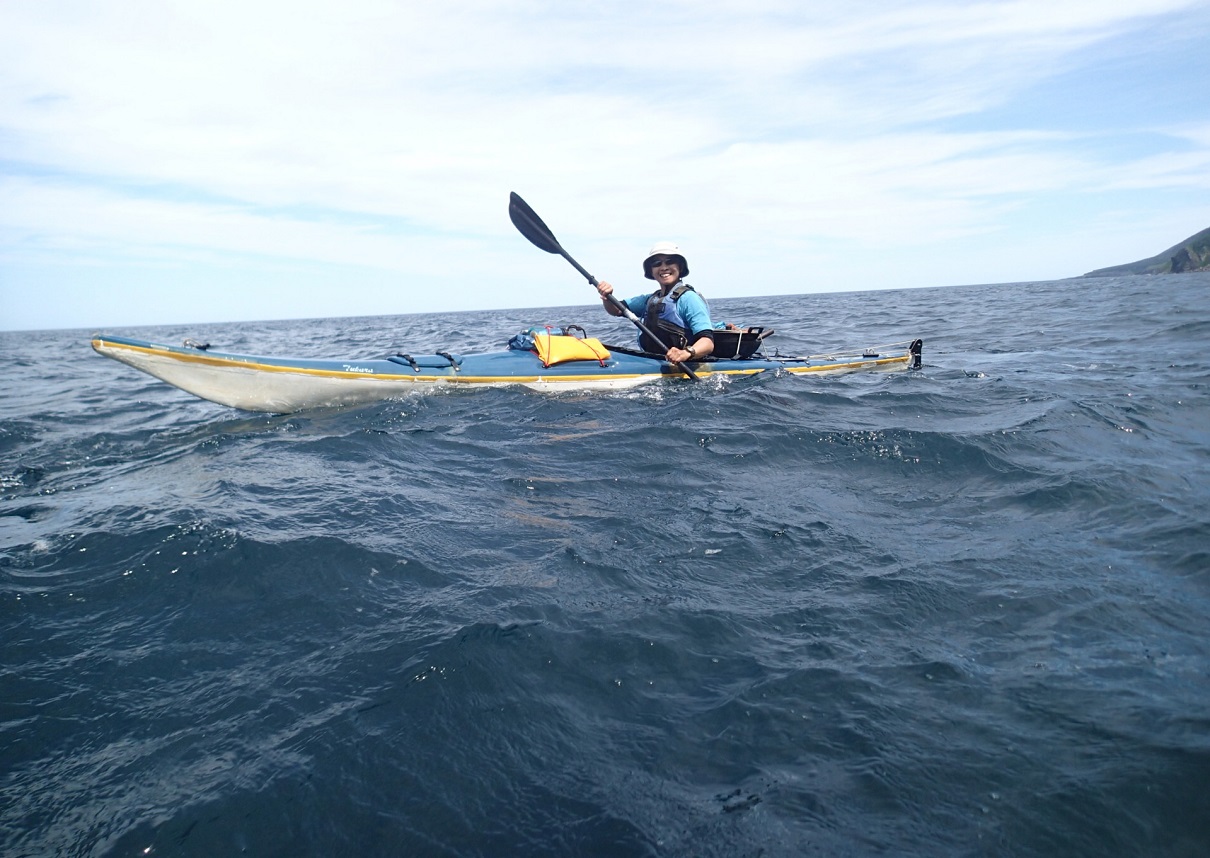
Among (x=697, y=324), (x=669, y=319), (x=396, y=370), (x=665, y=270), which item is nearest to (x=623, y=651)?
(x=396, y=370)

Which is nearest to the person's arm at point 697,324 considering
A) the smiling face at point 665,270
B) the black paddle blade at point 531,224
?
the smiling face at point 665,270

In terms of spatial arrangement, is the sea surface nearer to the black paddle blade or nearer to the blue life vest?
the blue life vest

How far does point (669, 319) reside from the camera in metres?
8.51

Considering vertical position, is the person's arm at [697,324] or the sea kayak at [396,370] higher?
the person's arm at [697,324]

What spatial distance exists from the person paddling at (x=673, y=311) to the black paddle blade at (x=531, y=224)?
3.71 feet

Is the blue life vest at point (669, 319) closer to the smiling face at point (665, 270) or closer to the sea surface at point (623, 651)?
the smiling face at point (665, 270)

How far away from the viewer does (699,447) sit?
5566mm

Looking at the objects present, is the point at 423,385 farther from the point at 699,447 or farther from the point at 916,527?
the point at 916,527

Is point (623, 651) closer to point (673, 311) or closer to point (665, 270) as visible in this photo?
point (673, 311)

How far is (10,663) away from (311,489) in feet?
7.21

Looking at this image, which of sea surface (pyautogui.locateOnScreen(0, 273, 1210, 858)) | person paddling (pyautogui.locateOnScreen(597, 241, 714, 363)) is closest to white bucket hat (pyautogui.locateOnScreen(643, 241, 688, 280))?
person paddling (pyautogui.locateOnScreen(597, 241, 714, 363))

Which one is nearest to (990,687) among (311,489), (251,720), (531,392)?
(251,720)

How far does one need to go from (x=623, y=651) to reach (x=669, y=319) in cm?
637

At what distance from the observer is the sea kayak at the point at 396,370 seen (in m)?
6.54
